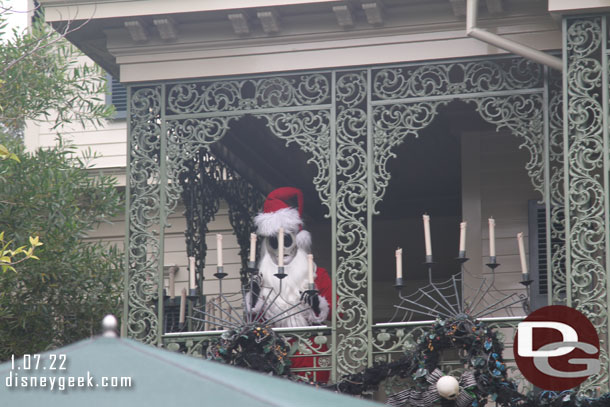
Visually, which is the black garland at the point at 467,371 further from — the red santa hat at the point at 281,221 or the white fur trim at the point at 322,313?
the red santa hat at the point at 281,221

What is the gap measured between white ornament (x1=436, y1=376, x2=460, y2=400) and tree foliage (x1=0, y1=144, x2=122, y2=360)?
18.7ft

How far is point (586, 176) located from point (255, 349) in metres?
3.21

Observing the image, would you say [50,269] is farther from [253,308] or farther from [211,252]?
[253,308]

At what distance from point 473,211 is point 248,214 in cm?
291


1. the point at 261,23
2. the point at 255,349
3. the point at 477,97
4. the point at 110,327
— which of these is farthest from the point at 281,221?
the point at 110,327

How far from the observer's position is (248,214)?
1349cm

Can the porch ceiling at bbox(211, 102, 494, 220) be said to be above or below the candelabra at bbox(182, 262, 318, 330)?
above

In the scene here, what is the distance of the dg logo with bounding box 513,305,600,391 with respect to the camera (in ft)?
28.2

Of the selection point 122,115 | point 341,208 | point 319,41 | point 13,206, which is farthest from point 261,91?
point 122,115

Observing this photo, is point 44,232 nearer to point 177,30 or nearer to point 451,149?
point 177,30

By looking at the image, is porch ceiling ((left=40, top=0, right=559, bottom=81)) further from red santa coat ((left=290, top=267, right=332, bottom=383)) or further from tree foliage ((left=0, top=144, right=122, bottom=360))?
tree foliage ((left=0, top=144, right=122, bottom=360))

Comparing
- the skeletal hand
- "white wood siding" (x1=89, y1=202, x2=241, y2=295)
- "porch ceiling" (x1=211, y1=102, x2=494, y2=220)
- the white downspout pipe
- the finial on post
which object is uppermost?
the white downspout pipe

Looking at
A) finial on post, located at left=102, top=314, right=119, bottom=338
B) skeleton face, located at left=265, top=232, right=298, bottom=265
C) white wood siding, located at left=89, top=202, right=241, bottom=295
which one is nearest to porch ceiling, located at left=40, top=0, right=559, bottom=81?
skeleton face, located at left=265, top=232, right=298, bottom=265

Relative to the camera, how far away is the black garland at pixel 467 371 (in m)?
8.63
